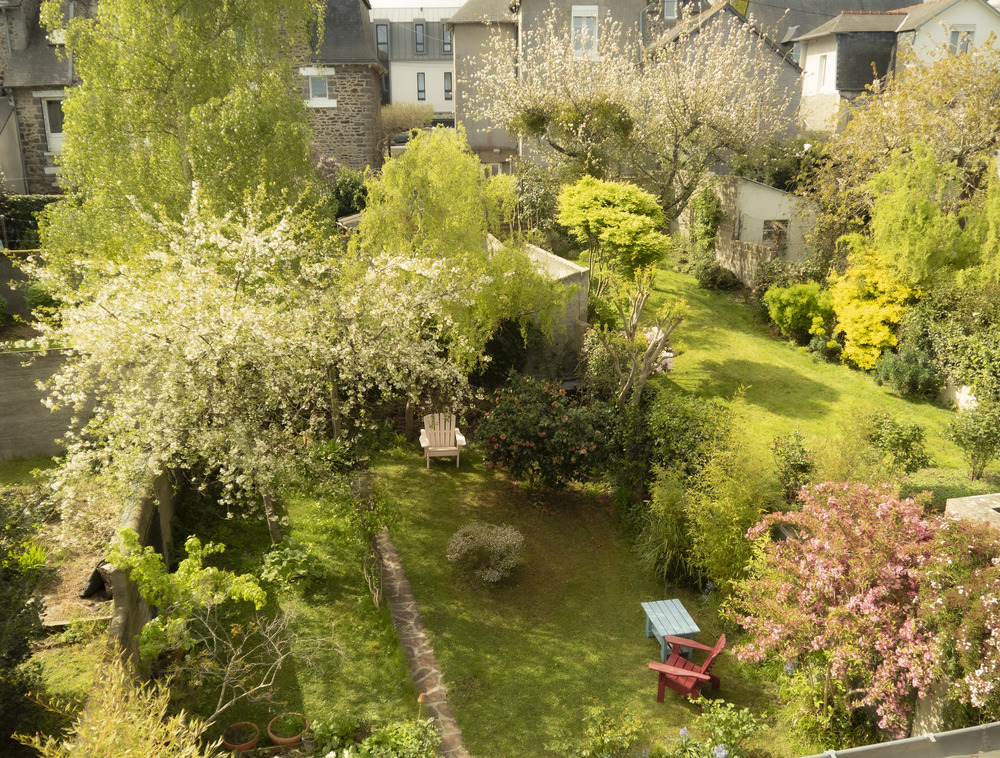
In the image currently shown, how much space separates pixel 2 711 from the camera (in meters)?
6.88

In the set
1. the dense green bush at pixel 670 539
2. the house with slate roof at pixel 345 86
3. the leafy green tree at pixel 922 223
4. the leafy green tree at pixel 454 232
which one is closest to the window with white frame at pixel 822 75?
the leafy green tree at pixel 922 223

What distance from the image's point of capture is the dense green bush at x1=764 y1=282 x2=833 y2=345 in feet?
61.1

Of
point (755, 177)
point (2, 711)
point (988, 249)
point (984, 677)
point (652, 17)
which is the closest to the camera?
point (984, 677)

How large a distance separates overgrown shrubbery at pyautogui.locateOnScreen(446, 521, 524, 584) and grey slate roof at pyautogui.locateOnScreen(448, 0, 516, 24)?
23.3 m

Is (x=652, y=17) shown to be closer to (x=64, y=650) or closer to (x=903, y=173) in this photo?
(x=903, y=173)

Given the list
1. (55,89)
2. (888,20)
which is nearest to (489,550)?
(55,89)

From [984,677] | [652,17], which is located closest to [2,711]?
[984,677]

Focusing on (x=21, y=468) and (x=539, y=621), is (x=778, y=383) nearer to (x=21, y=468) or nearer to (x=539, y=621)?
(x=539, y=621)

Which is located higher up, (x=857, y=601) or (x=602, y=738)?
(x=857, y=601)

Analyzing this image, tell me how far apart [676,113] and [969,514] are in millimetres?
16493

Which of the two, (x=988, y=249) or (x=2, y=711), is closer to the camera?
(x=2, y=711)

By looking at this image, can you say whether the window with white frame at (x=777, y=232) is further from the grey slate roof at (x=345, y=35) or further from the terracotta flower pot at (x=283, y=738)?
the terracotta flower pot at (x=283, y=738)

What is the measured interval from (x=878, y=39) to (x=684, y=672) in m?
28.7

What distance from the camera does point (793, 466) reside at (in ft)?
37.7
